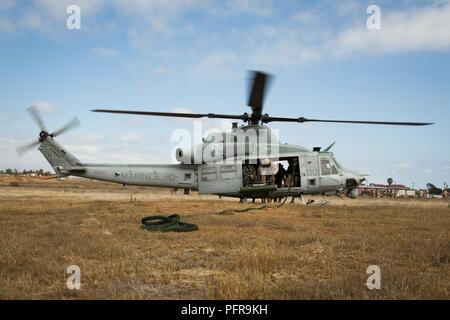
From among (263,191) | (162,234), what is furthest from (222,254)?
(263,191)

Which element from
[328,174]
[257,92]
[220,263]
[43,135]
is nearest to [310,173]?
[328,174]

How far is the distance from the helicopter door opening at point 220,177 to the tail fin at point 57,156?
19.7 feet

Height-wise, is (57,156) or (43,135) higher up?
(43,135)

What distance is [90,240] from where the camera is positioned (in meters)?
9.79

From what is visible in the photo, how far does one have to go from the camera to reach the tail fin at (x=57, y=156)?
1770 centimetres

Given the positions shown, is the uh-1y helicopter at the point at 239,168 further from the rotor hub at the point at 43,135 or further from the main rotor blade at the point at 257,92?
the rotor hub at the point at 43,135

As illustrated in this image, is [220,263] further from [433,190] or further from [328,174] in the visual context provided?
[433,190]

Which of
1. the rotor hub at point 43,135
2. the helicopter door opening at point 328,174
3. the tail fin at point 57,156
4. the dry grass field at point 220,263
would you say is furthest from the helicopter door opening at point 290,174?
the rotor hub at point 43,135

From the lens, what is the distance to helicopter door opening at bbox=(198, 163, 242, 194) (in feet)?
53.4

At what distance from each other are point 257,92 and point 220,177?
4.49 meters

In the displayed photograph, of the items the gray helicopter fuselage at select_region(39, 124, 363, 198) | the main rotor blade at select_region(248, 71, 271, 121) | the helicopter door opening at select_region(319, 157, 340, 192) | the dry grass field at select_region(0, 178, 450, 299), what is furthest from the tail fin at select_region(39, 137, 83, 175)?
the helicopter door opening at select_region(319, 157, 340, 192)

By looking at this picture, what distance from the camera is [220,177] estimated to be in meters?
16.3

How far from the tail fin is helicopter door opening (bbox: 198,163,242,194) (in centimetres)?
601
